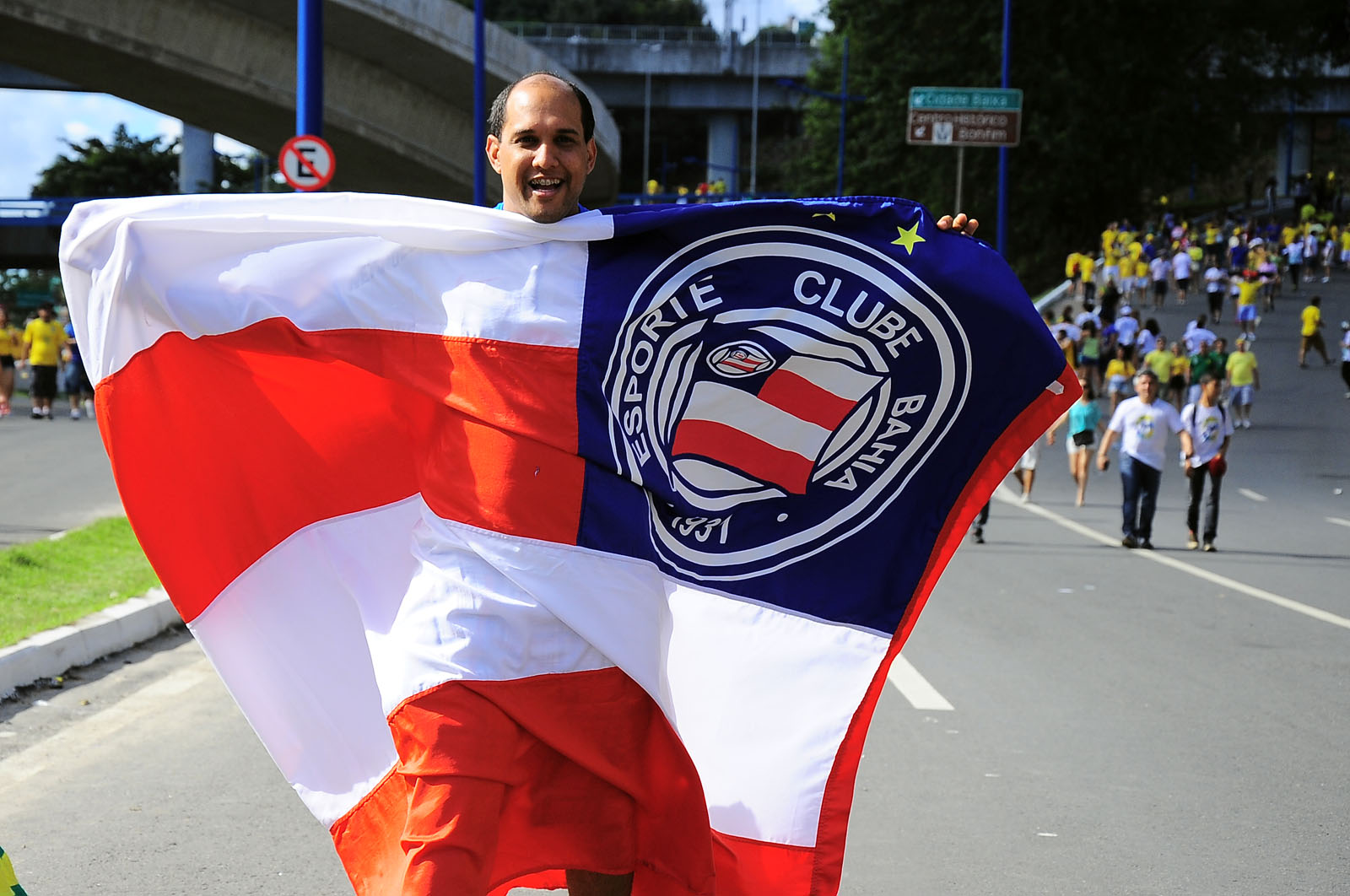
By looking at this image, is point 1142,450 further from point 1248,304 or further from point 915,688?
point 1248,304

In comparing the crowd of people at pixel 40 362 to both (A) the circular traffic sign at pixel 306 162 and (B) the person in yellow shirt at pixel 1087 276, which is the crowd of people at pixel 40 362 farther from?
(B) the person in yellow shirt at pixel 1087 276

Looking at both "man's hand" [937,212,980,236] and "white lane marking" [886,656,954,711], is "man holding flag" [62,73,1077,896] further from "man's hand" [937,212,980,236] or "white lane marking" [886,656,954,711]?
"white lane marking" [886,656,954,711]

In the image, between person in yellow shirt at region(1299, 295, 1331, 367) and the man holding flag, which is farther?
person in yellow shirt at region(1299, 295, 1331, 367)

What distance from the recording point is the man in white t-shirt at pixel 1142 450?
16.1m

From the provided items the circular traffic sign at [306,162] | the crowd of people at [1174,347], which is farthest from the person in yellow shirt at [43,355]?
the crowd of people at [1174,347]

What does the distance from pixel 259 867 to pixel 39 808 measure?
3.79 ft

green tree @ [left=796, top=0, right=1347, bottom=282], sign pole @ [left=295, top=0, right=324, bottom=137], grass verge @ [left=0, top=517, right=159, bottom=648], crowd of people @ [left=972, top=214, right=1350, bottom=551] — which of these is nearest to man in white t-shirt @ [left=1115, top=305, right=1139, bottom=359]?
crowd of people @ [left=972, top=214, right=1350, bottom=551]

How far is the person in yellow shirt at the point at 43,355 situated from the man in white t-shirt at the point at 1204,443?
Result: 18657mm

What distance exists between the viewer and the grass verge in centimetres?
859

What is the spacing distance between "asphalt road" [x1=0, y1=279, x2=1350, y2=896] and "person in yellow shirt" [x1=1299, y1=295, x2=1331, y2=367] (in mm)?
22394

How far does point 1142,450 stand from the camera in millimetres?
16391

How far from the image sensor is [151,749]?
21.6ft

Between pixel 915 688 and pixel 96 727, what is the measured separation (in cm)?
400

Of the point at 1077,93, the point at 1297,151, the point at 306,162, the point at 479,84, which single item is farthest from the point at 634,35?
the point at 306,162
